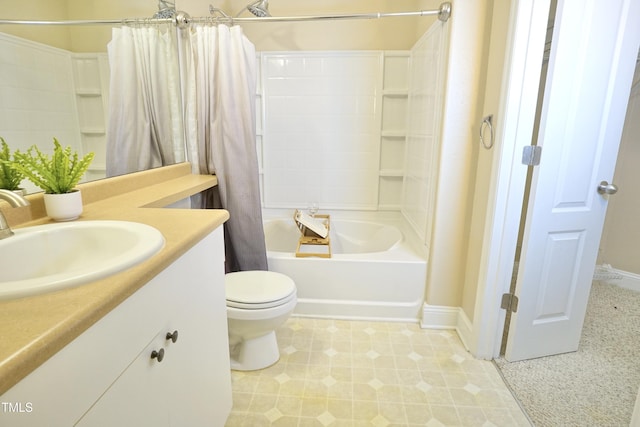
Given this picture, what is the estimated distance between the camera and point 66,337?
20.4 inches

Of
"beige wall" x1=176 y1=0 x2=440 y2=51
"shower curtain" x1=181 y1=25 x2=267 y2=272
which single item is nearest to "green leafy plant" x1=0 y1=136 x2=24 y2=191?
"shower curtain" x1=181 y1=25 x2=267 y2=272

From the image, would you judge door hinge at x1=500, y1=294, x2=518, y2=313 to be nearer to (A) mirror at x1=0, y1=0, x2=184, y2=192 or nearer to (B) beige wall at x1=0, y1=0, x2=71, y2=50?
(A) mirror at x1=0, y1=0, x2=184, y2=192

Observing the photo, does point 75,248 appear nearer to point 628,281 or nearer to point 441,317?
point 441,317

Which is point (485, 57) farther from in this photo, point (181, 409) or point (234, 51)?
point (181, 409)

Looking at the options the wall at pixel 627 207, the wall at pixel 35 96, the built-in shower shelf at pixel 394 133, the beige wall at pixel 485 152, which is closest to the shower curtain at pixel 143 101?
the wall at pixel 35 96

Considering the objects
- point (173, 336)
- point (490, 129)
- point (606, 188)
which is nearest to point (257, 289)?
point (173, 336)

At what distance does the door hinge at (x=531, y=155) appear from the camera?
1.55 m

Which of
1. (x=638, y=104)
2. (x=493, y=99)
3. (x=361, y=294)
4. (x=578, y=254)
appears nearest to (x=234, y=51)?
(x=493, y=99)

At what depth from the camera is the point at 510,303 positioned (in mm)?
1751

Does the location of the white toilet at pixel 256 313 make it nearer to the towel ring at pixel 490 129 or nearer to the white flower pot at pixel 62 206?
the white flower pot at pixel 62 206

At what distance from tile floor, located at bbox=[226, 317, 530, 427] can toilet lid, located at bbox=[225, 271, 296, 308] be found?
39 cm

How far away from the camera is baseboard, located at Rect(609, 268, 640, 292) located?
259 centimetres

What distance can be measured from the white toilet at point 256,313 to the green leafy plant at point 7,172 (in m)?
0.89

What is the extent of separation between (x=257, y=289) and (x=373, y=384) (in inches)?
27.8
